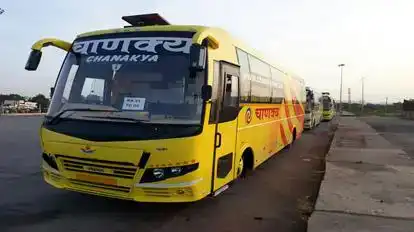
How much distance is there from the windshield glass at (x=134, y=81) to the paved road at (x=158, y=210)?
1528mm

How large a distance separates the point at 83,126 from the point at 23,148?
9998mm

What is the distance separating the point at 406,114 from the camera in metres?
56.4

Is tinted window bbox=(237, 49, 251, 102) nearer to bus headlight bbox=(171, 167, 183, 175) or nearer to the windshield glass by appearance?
the windshield glass

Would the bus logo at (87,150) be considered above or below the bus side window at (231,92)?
below

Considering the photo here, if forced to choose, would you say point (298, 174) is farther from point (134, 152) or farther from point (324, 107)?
point (324, 107)

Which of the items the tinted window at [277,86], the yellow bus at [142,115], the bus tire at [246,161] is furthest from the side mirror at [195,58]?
the tinted window at [277,86]

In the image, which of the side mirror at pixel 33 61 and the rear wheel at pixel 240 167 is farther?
the rear wheel at pixel 240 167

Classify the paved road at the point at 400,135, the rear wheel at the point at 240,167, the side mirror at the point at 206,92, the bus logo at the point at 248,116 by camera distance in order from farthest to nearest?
the paved road at the point at 400,135
the bus logo at the point at 248,116
the rear wheel at the point at 240,167
the side mirror at the point at 206,92

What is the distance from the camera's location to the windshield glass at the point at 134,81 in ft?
19.2

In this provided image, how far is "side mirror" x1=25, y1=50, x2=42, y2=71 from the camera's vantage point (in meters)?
6.76

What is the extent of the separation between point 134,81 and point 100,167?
4.43 feet

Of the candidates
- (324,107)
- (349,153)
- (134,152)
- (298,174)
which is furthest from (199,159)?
(324,107)

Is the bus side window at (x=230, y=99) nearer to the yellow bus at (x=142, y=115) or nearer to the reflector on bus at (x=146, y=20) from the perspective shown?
the yellow bus at (x=142, y=115)

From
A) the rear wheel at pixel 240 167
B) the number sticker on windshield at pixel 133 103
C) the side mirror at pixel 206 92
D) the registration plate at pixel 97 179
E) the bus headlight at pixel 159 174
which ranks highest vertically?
the side mirror at pixel 206 92
